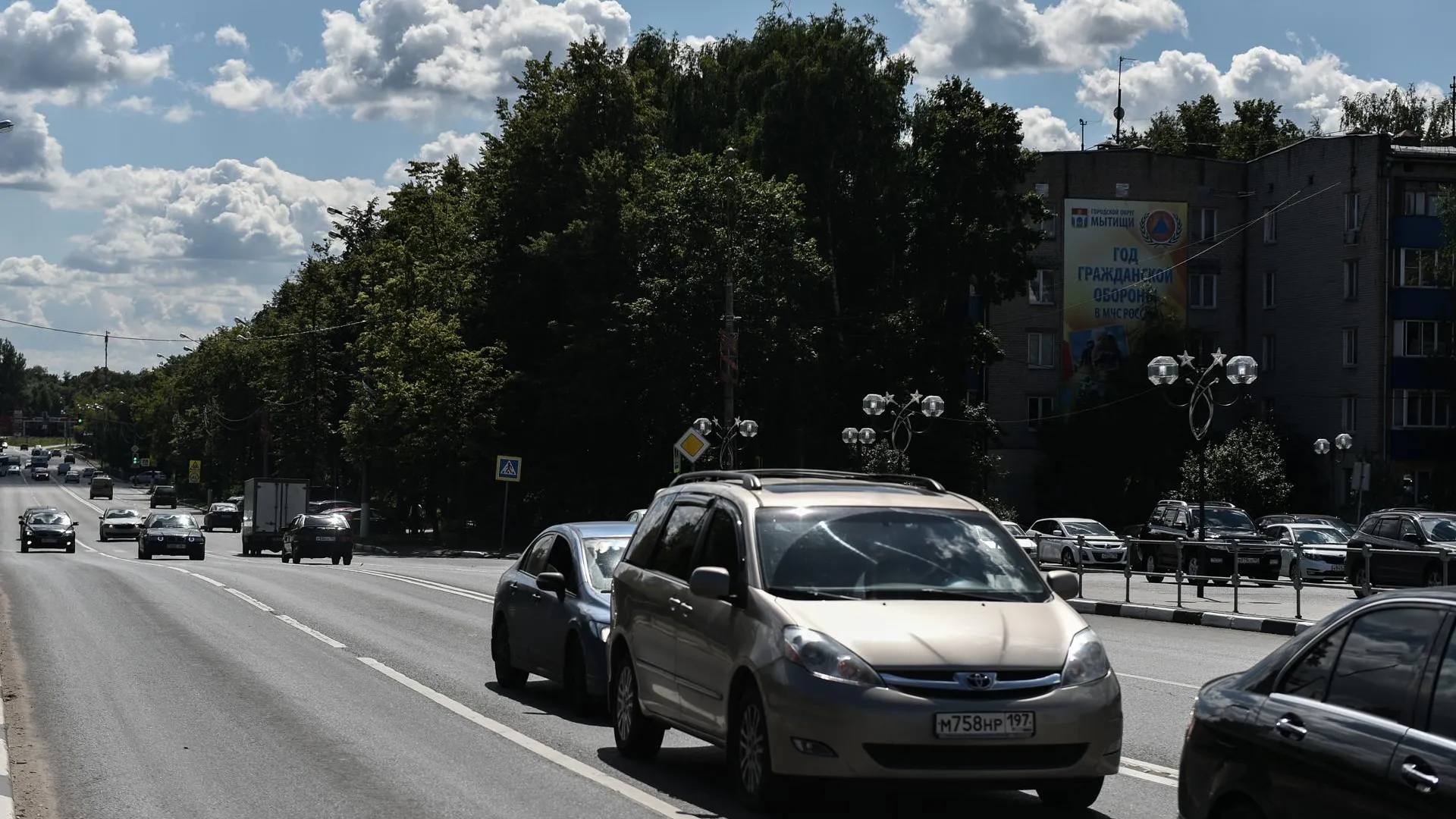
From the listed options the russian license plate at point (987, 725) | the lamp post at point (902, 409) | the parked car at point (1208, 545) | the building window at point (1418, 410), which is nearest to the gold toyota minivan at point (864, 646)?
the russian license plate at point (987, 725)

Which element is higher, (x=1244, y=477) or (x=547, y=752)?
(x=1244, y=477)

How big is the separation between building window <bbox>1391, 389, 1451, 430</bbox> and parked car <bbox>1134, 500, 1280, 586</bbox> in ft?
82.1

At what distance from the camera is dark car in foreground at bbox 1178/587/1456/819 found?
5027 mm

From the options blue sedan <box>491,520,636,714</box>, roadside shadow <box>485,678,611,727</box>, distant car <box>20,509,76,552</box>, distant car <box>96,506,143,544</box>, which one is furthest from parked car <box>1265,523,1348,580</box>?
distant car <box>96,506,143,544</box>

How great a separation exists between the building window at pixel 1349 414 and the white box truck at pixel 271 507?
40177 millimetres

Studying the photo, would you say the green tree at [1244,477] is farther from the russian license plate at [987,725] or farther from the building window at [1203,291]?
the russian license plate at [987,725]

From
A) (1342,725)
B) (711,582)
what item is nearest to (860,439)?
(711,582)

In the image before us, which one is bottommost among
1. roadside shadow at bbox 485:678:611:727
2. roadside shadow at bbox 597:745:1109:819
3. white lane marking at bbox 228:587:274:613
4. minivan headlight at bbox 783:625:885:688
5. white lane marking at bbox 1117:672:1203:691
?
white lane marking at bbox 228:587:274:613

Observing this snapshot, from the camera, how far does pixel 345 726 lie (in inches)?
478

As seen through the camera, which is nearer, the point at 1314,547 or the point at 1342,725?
the point at 1342,725

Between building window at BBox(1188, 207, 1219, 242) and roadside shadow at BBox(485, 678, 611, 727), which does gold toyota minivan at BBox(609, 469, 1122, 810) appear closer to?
roadside shadow at BBox(485, 678, 611, 727)

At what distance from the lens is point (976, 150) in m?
63.1

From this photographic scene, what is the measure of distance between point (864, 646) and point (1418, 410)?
65389 mm

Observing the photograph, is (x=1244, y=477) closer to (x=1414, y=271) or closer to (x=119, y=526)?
(x=1414, y=271)
